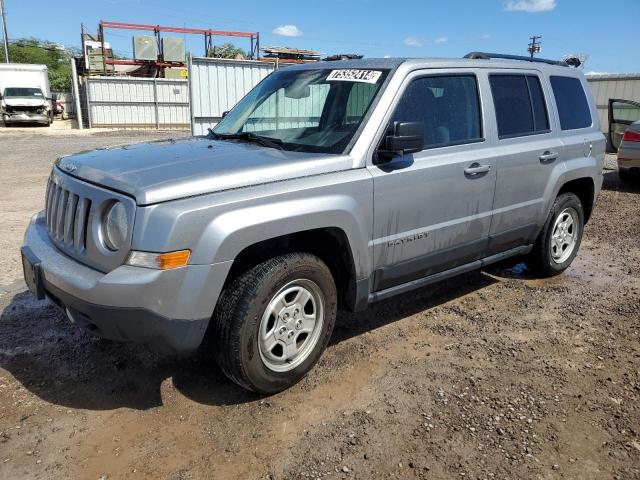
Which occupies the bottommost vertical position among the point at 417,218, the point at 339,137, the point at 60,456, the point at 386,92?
the point at 60,456

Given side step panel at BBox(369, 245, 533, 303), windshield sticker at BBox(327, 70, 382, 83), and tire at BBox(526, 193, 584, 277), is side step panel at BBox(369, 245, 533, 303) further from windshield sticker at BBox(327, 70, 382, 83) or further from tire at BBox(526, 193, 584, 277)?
windshield sticker at BBox(327, 70, 382, 83)

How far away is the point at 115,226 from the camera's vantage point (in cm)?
284

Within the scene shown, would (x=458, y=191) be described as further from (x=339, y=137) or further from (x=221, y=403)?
(x=221, y=403)

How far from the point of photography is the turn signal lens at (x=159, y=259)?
2691 millimetres

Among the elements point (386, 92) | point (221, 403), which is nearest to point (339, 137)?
point (386, 92)

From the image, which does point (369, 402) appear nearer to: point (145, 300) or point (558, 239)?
point (145, 300)

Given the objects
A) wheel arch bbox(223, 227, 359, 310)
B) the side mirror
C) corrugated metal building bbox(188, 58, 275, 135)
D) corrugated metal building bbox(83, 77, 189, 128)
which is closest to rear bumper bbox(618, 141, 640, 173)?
corrugated metal building bbox(188, 58, 275, 135)

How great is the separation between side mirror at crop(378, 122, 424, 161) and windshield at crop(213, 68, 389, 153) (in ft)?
0.76

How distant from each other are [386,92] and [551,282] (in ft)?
9.53

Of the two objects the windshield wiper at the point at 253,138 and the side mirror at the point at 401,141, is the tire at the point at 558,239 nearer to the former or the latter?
the side mirror at the point at 401,141

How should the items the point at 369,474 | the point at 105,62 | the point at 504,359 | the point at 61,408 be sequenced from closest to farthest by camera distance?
the point at 369,474
the point at 61,408
the point at 504,359
the point at 105,62

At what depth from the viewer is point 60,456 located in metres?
2.79

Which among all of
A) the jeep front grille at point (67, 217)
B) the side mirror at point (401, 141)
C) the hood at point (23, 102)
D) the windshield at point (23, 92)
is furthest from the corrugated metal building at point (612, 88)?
the windshield at point (23, 92)

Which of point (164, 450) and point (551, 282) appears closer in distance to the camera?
point (164, 450)
